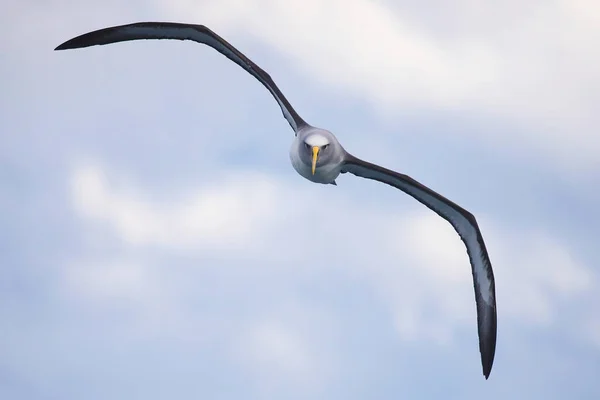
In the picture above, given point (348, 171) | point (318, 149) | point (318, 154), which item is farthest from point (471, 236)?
point (318, 149)

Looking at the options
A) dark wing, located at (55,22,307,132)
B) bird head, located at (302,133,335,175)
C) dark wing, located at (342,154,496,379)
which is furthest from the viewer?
dark wing, located at (55,22,307,132)

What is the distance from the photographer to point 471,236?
2078cm

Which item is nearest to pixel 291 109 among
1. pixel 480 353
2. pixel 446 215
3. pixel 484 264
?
pixel 446 215

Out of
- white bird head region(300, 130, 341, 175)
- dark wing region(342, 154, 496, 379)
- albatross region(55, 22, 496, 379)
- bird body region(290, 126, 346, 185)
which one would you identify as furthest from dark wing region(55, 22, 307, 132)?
dark wing region(342, 154, 496, 379)

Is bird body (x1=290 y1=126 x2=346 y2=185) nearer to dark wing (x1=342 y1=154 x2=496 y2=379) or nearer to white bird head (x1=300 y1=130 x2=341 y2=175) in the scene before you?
white bird head (x1=300 y1=130 x2=341 y2=175)

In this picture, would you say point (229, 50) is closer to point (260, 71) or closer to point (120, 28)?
point (260, 71)

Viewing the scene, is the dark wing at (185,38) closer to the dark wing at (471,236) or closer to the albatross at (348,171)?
the albatross at (348,171)

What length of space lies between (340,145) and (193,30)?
14.2 ft

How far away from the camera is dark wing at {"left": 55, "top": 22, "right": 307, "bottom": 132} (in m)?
20.5

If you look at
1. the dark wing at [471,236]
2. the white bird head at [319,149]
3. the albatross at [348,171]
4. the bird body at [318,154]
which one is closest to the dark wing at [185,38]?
the albatross at [348,171]

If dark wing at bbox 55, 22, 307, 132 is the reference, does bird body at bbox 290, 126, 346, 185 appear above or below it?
below

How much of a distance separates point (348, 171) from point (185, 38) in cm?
489

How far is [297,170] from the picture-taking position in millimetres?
19672

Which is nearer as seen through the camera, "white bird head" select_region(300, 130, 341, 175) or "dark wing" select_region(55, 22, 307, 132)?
"white bird head" select_region(300, 130, 341, 175)
